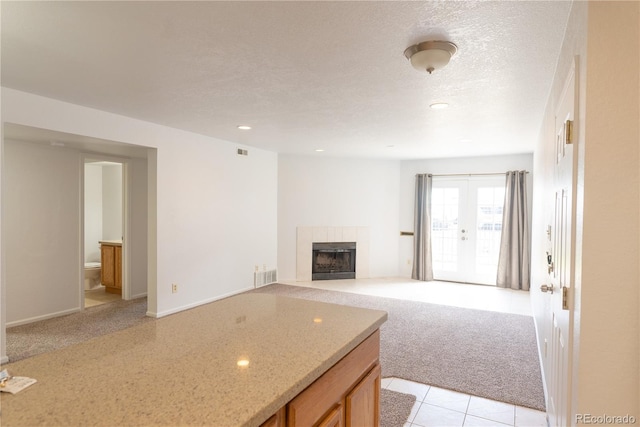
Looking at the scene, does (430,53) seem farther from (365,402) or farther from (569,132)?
(365,402)

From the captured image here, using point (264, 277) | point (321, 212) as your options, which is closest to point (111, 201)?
point (264, 277)

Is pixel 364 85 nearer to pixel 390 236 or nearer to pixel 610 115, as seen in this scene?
pixel 610 115

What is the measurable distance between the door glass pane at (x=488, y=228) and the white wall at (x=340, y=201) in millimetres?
1566

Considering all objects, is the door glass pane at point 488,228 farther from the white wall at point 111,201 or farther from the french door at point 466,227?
the white wall at point 111,201

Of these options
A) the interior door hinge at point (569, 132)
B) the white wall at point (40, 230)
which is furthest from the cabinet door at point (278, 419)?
the white wall at point (40, 230)

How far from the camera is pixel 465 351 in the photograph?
140 inches

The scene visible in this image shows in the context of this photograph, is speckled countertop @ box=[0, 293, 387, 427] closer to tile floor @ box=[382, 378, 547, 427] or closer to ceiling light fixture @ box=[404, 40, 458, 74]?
tile floor @ box=[382, 378, 547, 427]

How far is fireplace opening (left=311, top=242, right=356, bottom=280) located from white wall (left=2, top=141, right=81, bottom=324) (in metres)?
3.85

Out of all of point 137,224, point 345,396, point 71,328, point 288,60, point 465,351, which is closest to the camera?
point 345,396

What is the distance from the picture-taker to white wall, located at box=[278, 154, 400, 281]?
269 inches

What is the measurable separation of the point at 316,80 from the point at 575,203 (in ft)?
6.50

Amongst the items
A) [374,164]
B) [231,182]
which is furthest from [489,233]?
[231,182]

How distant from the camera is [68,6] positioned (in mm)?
1827

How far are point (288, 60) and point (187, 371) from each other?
201cm
